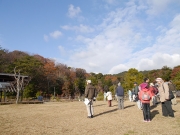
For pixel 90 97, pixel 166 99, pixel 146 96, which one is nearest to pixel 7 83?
pixel 90 97

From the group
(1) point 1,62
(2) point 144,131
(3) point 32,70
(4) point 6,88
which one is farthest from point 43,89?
(2) point 144,131

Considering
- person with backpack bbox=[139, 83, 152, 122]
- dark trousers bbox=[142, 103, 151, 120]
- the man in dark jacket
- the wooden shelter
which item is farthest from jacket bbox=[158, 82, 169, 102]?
the wooden shelter

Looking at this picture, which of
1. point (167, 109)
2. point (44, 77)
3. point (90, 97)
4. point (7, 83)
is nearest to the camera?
point (167, 109)

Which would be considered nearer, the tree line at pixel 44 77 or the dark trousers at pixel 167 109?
the dark trousers at pixel 167 109

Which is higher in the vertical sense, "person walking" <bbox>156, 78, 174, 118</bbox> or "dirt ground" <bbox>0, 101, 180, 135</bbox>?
"person walking" <bbox>156, 78, 174, 118</bbox>

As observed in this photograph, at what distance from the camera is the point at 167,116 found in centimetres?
789

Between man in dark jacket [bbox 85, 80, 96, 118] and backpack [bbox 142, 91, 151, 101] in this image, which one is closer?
backpack [bbox 142, 91, 151, 101]

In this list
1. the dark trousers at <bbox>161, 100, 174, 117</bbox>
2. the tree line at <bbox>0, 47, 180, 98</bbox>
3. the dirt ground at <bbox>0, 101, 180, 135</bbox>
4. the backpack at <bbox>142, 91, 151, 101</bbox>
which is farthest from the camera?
the tree line at <bbox>0, 47, 180, 98</bbox>

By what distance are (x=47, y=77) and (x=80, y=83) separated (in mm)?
11491

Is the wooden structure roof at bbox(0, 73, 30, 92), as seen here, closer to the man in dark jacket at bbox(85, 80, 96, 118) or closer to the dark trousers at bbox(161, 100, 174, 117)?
the man in dark jacket at bbox(85, 80, 96, 118)

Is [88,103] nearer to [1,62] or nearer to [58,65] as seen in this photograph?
[1,62]

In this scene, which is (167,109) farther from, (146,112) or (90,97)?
(90,97)

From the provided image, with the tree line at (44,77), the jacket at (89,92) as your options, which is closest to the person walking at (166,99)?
the jacket at (89,92)

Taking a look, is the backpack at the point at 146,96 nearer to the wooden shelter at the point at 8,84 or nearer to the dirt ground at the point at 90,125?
the dirt ground at the point at 90,125
